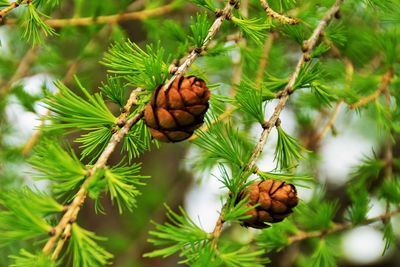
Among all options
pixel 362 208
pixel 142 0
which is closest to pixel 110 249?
pixel 142 0

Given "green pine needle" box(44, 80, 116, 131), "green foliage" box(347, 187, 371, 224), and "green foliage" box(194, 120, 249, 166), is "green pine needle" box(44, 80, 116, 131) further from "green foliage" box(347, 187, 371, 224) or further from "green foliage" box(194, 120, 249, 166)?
"green foliage" box(347, 187, 371, 224)

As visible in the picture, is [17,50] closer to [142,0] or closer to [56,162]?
[142,0]

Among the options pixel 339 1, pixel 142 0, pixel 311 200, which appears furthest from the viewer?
pixel 142 0

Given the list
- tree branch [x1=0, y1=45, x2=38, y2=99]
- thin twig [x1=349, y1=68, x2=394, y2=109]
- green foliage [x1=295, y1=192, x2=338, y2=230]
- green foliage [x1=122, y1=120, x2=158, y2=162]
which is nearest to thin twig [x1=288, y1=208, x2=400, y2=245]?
Answer: green foliage [x1=295, y1=192, x2=338, y2=230]

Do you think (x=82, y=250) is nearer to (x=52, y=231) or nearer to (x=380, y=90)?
(x=52, y=231)

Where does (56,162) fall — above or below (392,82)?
below
